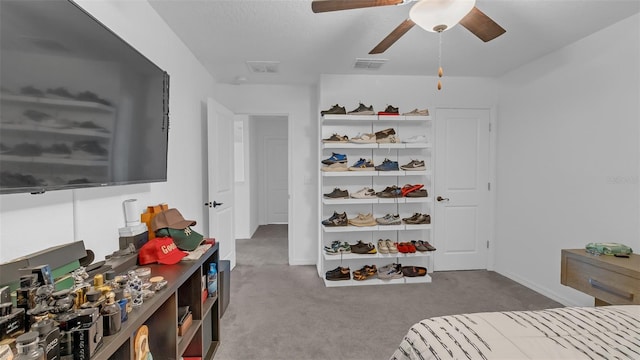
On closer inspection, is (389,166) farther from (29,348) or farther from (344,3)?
(29,348)

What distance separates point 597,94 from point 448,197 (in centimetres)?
163

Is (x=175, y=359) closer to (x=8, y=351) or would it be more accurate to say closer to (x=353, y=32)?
(x=8, y=351)

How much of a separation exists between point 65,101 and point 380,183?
2936mm

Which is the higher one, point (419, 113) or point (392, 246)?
point (419, 113)

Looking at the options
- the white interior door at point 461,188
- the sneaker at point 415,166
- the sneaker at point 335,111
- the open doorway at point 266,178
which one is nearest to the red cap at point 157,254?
the sneaker at point 335,111

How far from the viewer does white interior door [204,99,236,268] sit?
117 inches

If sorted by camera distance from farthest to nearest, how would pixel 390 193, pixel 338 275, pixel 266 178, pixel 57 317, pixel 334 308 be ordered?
1. pixel 266 178
2. pixel 390 193
3. pixel 338 275
4. pixel 334 308
5. pixel 57 317

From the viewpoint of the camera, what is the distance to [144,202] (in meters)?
1.84

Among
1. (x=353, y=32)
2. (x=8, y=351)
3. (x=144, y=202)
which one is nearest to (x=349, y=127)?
(x=353, y=32)

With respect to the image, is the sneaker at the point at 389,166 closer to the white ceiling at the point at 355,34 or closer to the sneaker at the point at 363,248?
the sneaker at the point at 363,248

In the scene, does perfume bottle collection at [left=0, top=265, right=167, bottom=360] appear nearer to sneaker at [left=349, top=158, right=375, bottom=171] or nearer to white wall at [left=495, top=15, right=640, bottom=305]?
sneaker at [left=349, top=158, right=375, bottom=171]

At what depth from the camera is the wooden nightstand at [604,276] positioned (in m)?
1.72

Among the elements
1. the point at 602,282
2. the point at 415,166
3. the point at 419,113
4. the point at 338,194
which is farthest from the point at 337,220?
the point at 602,282

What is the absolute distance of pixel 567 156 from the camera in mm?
2623
